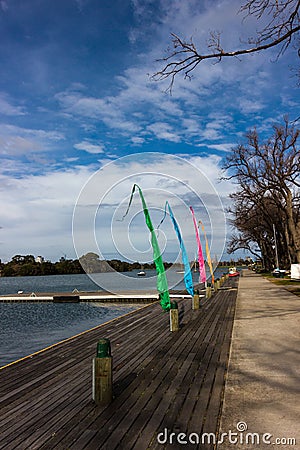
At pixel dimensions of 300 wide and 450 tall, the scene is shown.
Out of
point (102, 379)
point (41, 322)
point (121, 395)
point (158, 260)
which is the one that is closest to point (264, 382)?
point (121, 395)

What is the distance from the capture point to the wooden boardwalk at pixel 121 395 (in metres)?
4.89

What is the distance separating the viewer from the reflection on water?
18.4 metres

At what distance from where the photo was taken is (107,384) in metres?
6.09

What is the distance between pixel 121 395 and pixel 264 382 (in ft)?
8.73

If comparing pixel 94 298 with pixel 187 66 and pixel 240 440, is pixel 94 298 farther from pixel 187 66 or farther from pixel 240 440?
pixel 240 440

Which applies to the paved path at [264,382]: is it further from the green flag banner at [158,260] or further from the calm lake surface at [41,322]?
the calm lake surface at [41,322]

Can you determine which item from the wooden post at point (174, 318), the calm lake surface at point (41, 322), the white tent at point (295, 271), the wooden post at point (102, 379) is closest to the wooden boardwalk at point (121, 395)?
the wooden post at point (102, 379)

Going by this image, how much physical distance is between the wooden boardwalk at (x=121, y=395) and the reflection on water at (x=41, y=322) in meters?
7.00

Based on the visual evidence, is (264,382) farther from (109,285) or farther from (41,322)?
(109,285)

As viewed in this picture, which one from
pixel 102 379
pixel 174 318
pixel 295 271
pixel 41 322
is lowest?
pixel 41 322

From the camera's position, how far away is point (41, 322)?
26797 millimetres

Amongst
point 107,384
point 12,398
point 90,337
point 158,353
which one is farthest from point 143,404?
point 90,337

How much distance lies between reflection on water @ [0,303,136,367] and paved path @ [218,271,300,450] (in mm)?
9851

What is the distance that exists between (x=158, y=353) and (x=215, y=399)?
146 inches
